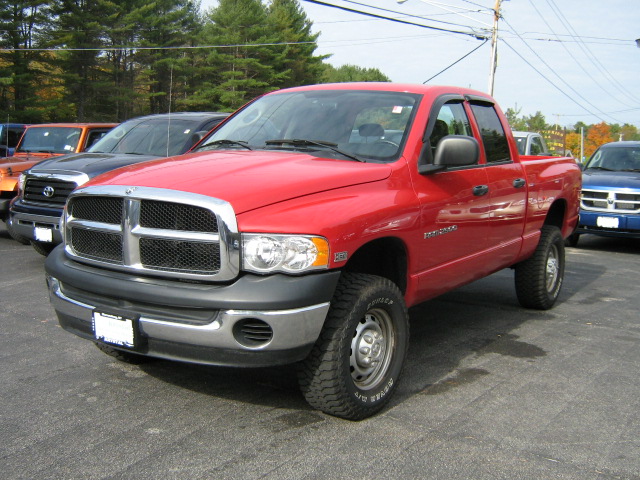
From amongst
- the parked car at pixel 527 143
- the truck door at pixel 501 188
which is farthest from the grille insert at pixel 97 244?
the parked car at pixel 527 143

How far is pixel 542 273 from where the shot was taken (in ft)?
20.8

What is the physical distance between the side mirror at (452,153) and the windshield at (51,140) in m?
8.06

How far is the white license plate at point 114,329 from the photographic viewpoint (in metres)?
3.44

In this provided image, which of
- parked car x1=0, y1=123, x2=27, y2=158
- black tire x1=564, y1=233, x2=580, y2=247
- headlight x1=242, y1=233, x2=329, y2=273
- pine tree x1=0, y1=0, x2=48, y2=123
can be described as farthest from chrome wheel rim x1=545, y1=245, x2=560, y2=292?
pine tree x1=0, y1=0, x2=48, y2=123

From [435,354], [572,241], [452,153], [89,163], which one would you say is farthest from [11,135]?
[452,153]

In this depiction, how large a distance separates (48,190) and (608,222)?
838 cm

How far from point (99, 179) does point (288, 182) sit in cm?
115

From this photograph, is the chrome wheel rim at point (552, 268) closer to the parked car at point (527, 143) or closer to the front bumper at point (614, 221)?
the front bumper at point (614, 221)

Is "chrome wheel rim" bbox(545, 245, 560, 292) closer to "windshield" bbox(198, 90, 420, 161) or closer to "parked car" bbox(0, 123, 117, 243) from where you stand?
"windshield" bbox(198, 90, 420, 161)

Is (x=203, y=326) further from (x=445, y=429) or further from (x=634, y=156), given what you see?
(x=634, y=156)

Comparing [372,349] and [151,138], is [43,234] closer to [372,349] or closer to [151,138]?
[151,138]

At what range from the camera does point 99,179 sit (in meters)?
3.93

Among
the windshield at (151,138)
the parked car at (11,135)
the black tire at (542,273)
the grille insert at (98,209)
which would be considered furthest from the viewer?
the parked car at (11,135)

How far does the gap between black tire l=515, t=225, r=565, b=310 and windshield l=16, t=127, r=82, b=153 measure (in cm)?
752
